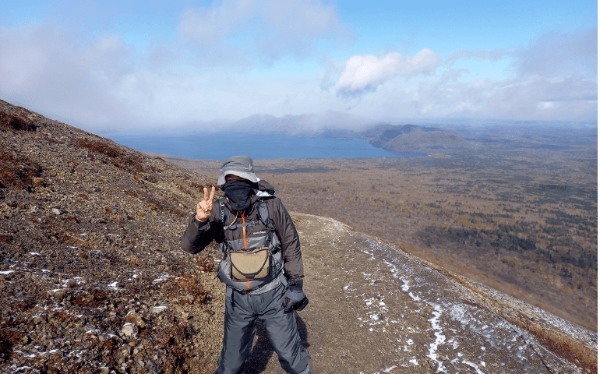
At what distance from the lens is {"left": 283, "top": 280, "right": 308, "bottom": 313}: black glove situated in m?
5.11

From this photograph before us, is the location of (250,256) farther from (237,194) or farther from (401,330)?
(401,330)

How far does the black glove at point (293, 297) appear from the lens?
5.11 meters

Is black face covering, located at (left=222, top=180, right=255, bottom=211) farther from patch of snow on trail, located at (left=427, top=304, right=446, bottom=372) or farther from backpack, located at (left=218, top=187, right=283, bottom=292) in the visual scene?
patch of snow on trail, located at (left=427, top=304, right=446, bottom=372)

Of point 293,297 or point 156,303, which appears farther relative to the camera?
point 156,303

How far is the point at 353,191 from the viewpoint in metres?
110

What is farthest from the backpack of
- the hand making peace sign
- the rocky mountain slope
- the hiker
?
the rocky mountain slope

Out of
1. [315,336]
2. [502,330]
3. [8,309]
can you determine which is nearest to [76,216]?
[8,309]

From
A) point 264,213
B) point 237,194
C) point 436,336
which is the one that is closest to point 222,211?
point 237,194

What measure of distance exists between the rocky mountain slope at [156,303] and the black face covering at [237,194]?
12.3ft

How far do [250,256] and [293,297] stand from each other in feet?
3.10

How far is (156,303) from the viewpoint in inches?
314

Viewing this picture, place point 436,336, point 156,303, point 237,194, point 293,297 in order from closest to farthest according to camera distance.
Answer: point 237,194, point 293,297, point 156,303, point 436,336

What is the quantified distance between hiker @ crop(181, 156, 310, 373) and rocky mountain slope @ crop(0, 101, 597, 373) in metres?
2.32

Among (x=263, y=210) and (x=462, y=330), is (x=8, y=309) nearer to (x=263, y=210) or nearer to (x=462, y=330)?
(x=263, y=210)
